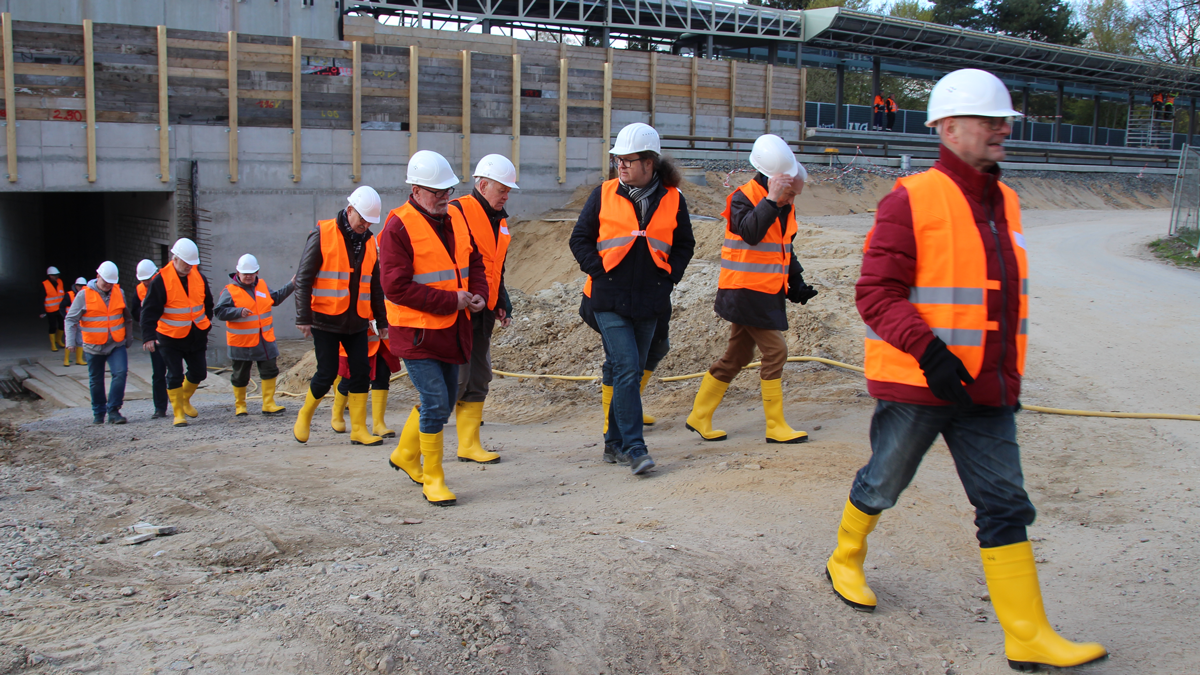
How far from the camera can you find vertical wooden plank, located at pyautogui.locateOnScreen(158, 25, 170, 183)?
1561 cm

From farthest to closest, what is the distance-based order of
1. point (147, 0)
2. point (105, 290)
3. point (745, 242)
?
point (147, 0) < point (105, 290) < point (745, 242)

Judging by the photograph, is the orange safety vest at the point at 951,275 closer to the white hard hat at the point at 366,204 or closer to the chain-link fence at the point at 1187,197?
the white hard hat at the point at 366,204

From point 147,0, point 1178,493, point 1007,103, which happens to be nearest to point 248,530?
point 1007,103

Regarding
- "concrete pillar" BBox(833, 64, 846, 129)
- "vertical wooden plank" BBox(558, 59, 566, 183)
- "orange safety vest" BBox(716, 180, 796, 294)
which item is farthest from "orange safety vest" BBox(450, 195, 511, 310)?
"concrete pillar" BBox(833, 64, 846, 129)

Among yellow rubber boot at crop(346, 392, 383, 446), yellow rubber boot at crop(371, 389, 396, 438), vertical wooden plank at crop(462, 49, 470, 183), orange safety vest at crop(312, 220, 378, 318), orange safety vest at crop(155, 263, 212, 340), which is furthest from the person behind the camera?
vertical wooden plank at crop(462, 49, 470, 183)

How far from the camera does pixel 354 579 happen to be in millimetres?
3816

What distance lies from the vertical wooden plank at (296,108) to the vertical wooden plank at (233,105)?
97 centimetres

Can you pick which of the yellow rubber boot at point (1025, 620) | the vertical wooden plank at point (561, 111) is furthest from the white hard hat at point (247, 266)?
the vertical wooden plank at point (561, 111)

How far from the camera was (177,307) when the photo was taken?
31.3ft

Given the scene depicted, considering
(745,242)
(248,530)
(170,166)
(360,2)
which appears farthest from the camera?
(360,2)

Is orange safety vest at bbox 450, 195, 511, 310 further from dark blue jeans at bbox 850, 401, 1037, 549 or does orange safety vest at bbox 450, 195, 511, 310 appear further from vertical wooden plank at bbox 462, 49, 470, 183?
vertical wooden plank at bbox 462, 49, 470, 183

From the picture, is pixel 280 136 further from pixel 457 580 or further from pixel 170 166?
pixel 457 580

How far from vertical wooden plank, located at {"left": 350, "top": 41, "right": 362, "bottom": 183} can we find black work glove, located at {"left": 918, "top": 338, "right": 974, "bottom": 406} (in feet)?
50.9

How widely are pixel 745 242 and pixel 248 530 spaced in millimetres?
3547
